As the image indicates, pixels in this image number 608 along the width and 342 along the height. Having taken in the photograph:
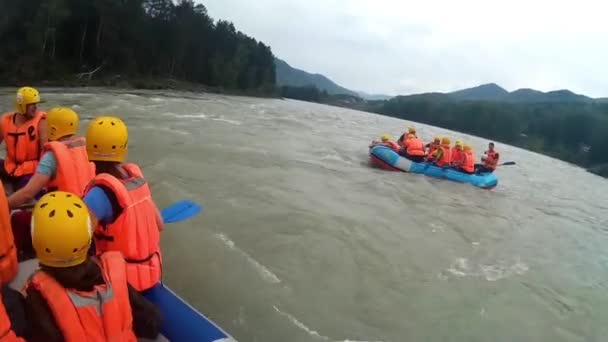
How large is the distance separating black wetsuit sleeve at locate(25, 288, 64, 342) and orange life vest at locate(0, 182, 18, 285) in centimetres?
73

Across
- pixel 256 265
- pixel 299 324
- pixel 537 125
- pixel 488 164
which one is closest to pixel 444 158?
pixel 488 164

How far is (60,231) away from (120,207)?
1.84 ft

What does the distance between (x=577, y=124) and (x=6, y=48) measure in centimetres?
5471

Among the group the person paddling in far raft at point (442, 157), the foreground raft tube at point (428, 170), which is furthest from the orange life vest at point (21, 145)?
the person paddling in far raft at point (442, 157)

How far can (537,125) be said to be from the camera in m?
56.0

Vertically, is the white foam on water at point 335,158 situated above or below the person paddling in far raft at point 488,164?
below

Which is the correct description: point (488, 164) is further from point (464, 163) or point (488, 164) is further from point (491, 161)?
point (464, 163)

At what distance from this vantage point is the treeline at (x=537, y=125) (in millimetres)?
45750

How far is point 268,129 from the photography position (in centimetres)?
1819

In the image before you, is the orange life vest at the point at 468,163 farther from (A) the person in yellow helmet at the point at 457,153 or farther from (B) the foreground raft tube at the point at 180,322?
(B) the foreground raft tube at the point at 180,322

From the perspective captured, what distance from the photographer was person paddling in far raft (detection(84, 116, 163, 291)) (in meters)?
2.30

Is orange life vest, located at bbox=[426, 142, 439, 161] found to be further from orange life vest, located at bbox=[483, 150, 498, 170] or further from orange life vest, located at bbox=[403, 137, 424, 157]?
orange life vest, located at bbox=[483, 150, 498, 170]

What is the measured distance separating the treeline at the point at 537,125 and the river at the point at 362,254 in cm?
3938

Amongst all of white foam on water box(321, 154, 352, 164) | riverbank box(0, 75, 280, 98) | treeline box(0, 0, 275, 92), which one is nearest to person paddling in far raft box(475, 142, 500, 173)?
white foam on water box(321, 154, 352, 164)
